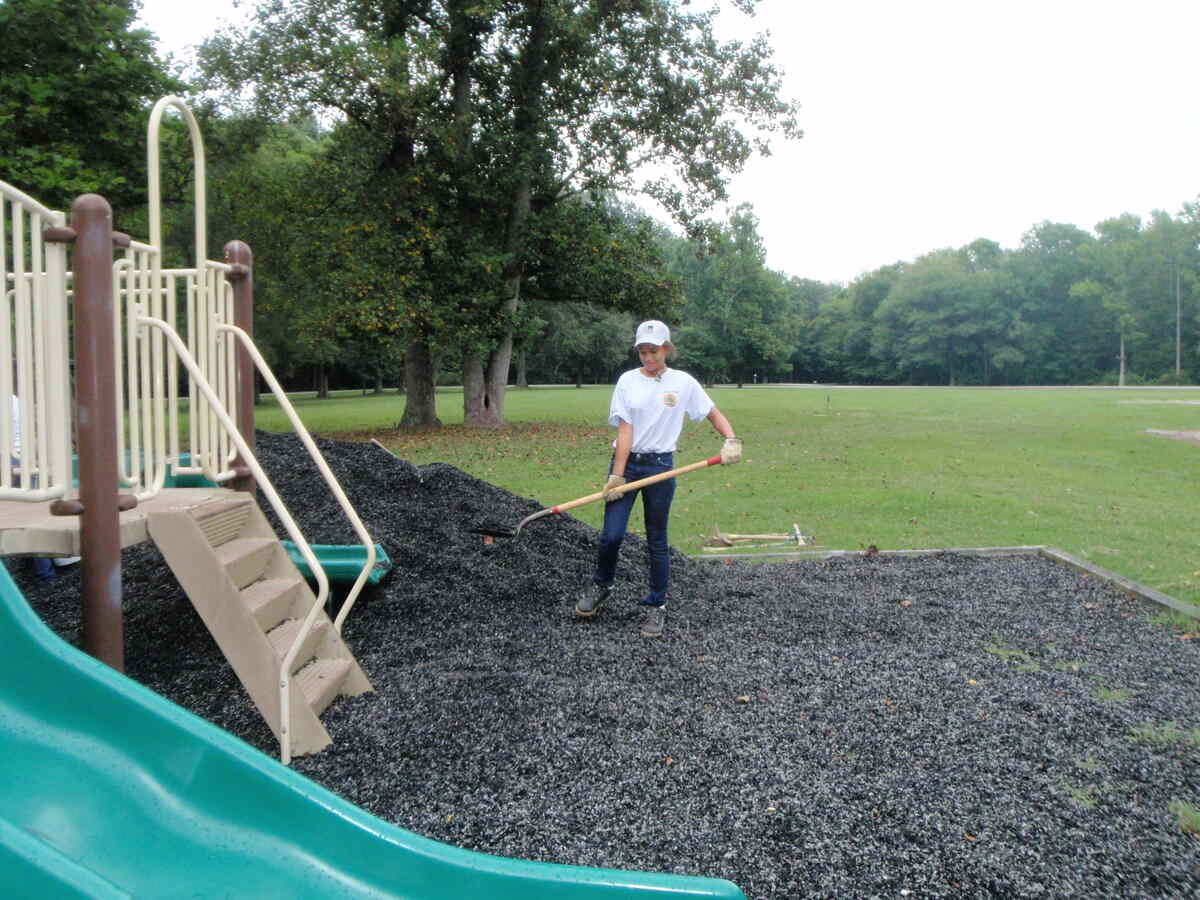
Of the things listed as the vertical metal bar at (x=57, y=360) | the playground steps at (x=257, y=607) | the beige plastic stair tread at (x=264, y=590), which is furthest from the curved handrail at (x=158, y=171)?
the beige plastic stair tread at (x=264, y=590)

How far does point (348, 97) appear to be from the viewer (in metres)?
19.5

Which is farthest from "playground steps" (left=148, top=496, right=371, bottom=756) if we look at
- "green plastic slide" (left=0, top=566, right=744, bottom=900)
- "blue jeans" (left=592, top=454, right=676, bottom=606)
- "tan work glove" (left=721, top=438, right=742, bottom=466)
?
"tan work glove" (left=721, top=438, right=742, bottom=466)

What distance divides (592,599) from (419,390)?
1845cm

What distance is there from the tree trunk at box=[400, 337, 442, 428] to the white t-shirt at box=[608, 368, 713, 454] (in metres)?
18.1

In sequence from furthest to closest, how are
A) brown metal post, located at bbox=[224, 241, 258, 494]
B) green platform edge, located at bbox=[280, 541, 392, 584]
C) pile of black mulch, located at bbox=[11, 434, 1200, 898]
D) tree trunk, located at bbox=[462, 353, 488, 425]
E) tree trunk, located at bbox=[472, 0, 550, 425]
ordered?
tree trunk, located at bbox=[462, 353, 488, 425]
tree trunk, located at bbox=[472, 0, 550, 425]
green platform edge, located at bbox=[280, 541, 392, 584]
brown metal post, located at bbox=[224, 241, 258, 494]
pile of black mulch, located at bbox=[11, 434, 1200, 898]

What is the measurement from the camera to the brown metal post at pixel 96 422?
3.27m

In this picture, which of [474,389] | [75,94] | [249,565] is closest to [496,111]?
[474,389]

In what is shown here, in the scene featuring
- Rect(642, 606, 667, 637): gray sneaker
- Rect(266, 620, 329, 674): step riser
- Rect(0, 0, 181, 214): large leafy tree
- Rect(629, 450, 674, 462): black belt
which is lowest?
Rect(642, 606, 667, 637): gray sneaker

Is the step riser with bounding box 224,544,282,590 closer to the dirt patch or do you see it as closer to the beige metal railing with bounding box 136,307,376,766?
the beige metal railing with bounding box 136,307,376,766

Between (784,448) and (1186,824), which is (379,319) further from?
(1186,824)

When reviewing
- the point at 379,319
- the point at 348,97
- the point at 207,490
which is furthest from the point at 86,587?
the point at 348,97

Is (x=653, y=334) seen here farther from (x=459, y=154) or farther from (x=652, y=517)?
(x=459, y=154)

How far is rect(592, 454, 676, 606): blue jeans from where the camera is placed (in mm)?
5527

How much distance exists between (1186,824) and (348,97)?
2015 centimetres
